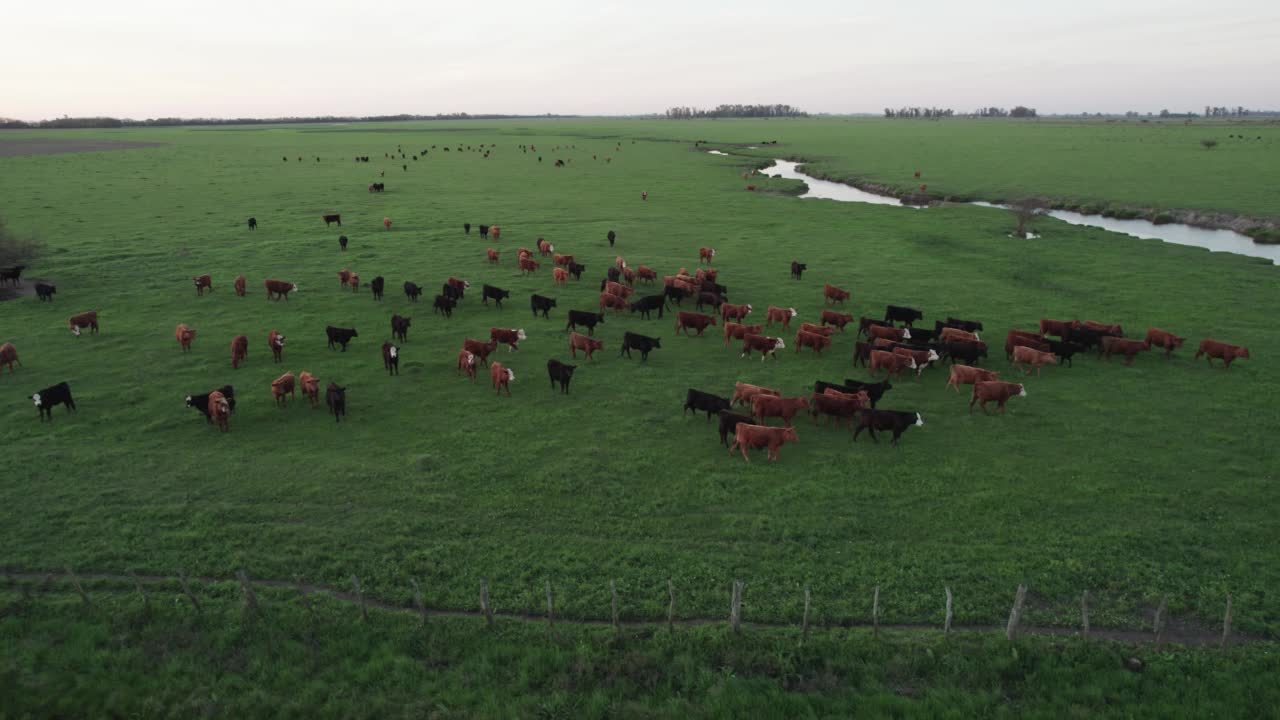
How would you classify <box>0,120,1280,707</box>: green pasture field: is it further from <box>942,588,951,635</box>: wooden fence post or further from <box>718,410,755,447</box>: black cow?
<box>718,410,755,447</box>: black cow

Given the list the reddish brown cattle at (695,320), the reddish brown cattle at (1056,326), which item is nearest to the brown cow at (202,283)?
the reddish brown cattle at (695,320)

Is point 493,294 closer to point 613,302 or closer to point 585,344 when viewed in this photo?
point 613,302

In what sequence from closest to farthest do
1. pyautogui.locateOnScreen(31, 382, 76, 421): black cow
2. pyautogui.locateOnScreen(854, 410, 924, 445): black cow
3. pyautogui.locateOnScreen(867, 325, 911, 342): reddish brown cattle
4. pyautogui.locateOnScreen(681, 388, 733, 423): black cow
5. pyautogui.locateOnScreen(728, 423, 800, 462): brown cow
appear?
pyautogui.locateOnScreen(728, 423, 800, 462): brown cow
pyautogui.locateOnScreen(854, 410, 924, 445): black cow
pyautogui.locateOnScreen(31, 382, 76, 421): black cow
pyautogui.locateOnScreen(681, 388, 733, 423): black cow
pyautogui.locateOnScreen(867, 325, 911, 342): reddish brown cattle

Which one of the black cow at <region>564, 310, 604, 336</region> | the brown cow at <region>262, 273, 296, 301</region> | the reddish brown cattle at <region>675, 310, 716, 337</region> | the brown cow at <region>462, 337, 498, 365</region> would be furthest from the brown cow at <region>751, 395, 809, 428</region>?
the brown cow at <region>262, 273, 296, 301</region>

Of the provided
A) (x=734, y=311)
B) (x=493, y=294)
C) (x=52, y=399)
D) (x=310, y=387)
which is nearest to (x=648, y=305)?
(x=734, y=311)

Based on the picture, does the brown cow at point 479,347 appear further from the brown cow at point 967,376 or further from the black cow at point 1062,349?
the black cow at point 1062,349
